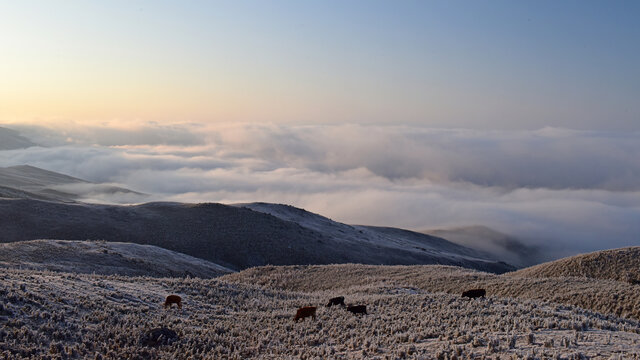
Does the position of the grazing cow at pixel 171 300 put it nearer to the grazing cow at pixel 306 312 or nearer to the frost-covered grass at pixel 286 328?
the frost-covered grass at pixel 286 328

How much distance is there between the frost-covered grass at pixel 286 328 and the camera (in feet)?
41.6

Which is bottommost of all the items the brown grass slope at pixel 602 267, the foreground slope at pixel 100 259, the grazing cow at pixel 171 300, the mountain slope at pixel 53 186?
the foreground slope at pixel 100 259

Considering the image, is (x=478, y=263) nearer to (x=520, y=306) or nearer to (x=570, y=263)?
(x=570, y=263)

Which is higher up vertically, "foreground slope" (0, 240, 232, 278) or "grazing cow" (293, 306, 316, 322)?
"grazing cow" (293, 306, 316, 322)

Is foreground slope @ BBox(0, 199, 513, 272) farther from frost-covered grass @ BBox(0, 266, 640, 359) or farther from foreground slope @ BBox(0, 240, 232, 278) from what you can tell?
frost-covered grass @ BBox(0, 266, 640, 359)

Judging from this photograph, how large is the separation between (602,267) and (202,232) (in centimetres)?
4090

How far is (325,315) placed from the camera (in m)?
18.7

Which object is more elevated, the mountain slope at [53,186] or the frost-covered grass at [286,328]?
the mountain slope at [53,186]

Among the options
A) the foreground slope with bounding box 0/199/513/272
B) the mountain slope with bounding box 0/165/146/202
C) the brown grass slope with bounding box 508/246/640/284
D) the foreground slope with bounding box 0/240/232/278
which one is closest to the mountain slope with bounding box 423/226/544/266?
the foreground slope with bounding box 0/199/513/272

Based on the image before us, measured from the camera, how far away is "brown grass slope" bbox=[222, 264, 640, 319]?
23.2 m

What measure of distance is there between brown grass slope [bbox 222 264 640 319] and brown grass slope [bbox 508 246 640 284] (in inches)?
130

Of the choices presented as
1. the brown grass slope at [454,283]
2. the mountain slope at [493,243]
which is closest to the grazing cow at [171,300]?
the brown grass slope at [454,283]

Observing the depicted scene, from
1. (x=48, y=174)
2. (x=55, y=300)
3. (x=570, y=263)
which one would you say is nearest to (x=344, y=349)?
(x=55, y=300)

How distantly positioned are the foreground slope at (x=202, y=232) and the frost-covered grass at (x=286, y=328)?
35.0 metres
